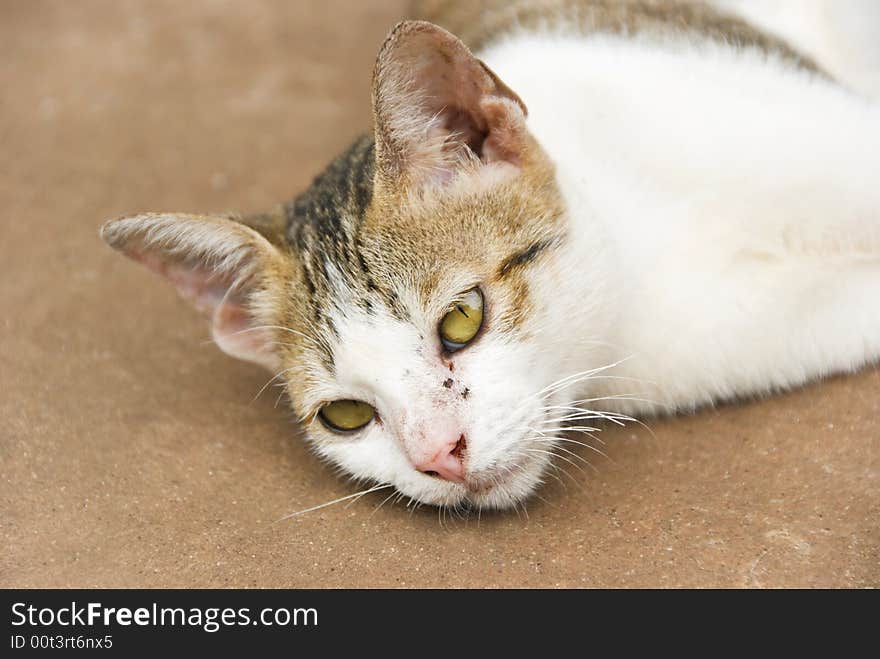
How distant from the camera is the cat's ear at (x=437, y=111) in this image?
74.6 inches

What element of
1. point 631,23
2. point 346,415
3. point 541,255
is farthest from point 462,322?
point 631,23

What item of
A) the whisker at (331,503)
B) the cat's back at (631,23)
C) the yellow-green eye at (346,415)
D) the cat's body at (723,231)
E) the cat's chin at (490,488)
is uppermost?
the cat's back at (631,23)

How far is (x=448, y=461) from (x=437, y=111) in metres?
0.81

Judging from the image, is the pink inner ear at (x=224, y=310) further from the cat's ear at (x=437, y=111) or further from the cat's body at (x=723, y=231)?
the cat's body at (x=723, y=231)

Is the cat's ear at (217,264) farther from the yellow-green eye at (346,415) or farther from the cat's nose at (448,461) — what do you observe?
the cat's nose at (448,461)

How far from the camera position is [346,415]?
2.08 metres

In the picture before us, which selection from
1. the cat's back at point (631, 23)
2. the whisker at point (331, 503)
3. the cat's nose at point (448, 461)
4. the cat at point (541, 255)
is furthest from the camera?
the cat's back at point (631, 23)

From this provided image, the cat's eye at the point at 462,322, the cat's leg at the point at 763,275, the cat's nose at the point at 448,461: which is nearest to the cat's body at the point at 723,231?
the cat's leg at the point at 763,275

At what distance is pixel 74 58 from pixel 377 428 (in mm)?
3360

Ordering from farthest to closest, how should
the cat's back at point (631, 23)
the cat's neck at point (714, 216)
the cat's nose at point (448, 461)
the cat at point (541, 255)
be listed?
1. the cat's back at point (631, 23)
2. the cat's neck at point (714, 216)
3. the cat at point (541, 255)
4. the cat's nose at point (448, 461)

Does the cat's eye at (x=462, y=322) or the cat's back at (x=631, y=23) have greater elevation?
the cat's back at (x=631, y=23)

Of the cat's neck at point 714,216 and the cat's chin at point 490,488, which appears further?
the cat's neck at point 714,216

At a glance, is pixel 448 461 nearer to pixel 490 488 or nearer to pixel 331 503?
pixel 490 488

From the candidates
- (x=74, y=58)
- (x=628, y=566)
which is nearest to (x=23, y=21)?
(x=74, y=58)
